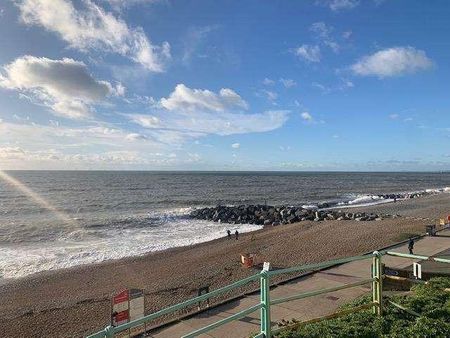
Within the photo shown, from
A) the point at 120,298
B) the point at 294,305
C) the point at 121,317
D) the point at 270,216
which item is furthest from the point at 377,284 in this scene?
the point at 270,216

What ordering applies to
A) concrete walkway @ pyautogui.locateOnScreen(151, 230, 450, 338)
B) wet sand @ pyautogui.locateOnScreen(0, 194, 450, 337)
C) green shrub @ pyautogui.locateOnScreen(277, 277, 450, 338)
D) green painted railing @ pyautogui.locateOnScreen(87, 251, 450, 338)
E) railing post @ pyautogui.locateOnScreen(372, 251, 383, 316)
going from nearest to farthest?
green painted railing @ pyautogui.locateOnScreen(87, 251, 450, 338) < green shrub @ pyautogui.locateOnScreen(277, 277, 450, 338) < railing post @ pyautogui.locateOnScreen(372, 251, 383, 316) < concrete walkway @ pyautogui.locateOnScreen(151, 230, 450, 338) < wet sand @ pyautogui.locateOnScreen(0, 194, 450, 337)

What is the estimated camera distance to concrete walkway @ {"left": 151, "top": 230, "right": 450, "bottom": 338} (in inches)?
346

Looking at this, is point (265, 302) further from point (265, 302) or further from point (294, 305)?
point (294, 305)

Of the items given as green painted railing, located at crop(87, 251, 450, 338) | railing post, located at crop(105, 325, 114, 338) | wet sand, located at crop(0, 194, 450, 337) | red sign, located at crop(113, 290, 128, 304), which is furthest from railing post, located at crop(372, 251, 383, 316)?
wet sand, located at crop(0, 194, 450, 337)

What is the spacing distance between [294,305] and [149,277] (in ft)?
36.5

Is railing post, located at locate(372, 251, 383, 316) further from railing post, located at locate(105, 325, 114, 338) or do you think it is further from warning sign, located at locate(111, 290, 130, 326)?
warning sign, located at locate(111, 290, 130, 326)

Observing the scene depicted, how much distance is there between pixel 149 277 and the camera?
19.3m

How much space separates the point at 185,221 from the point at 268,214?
10.5 m

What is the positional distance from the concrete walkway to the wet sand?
5449 mm

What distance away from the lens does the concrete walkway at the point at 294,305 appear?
8.79m

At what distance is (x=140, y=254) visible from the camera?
24.8 m

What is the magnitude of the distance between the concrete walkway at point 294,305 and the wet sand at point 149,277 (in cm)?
545

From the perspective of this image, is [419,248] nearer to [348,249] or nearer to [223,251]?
[348,249]

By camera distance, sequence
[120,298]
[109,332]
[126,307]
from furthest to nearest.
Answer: [126,307] → [120,298] → [109,332]
